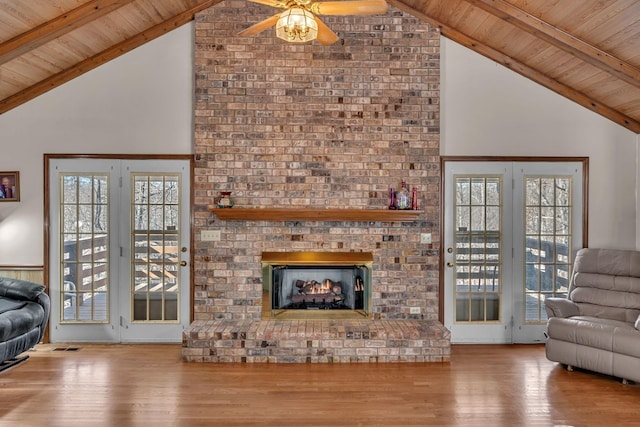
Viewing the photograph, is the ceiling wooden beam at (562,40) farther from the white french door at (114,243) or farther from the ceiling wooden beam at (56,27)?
the white french door at (114,243)

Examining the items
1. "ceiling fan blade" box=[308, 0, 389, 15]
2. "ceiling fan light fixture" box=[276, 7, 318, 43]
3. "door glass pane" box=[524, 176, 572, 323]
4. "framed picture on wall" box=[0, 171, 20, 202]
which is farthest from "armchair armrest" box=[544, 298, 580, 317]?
"framed picture on wall" box=[0, 171, 20, 202]

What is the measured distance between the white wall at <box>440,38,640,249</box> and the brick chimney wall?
0.94ft

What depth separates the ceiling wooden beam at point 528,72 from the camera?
4723mm

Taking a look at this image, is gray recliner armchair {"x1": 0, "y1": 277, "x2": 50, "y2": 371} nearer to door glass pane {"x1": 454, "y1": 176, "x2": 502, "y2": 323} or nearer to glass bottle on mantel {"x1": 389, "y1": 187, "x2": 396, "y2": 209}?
glass bottle on mantel {"x1": 389, "y1": 187, "x2": 396, "y2": 209}

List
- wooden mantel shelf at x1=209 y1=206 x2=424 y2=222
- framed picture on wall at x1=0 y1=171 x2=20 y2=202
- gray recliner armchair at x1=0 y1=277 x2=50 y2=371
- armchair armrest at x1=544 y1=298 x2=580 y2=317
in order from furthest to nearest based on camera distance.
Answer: framed picture on wall at x1=0 y1=171 x2=20 y2=202, wooden mantel shelf at x1=209 y1=206 x2=424 y2=222, armchair armrest at x1=544 y1=298 x2=580 y2=317, gray recliner armchair at x1=0 y1=277 x2=50 y2=371

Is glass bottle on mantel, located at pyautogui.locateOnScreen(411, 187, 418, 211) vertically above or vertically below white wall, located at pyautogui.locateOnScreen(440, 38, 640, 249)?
below

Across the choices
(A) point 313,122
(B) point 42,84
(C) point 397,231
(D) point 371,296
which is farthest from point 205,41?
(D) point 371,296

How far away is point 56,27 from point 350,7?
2557 mm

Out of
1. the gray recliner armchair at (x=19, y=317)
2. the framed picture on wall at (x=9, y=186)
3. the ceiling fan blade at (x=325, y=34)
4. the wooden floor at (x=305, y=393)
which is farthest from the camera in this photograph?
the framed picture on wall at (x=9, y=186)

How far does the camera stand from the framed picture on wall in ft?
15.7

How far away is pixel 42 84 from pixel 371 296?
4.26m

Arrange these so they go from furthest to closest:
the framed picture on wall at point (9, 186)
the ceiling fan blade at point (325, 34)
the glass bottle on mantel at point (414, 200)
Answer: the framed picture on wall at point (9, 186), the glass bottle on mantel at point (414, 200), the ceiling fan blade at point (325, 34)

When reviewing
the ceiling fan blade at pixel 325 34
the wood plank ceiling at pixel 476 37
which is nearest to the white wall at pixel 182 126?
the wood plank ceiling at pixel 476 37

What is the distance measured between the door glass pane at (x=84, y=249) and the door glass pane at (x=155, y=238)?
33 cm
